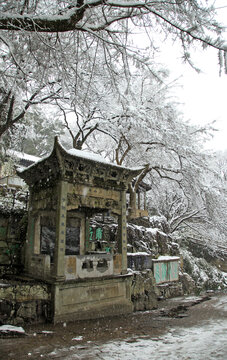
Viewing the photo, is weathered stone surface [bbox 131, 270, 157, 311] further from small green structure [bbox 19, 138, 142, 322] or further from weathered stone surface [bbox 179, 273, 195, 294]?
weathered stone surface [bbox 179, 273, 195, 294]

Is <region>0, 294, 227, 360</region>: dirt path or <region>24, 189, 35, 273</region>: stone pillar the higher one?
<region>24, 189, 35, 273</region>: stone pillar

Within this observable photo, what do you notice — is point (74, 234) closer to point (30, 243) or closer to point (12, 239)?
point (30, 243)

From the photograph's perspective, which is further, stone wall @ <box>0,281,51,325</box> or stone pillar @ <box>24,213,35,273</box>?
stone pillar @ <box>24,213,35,273</box>

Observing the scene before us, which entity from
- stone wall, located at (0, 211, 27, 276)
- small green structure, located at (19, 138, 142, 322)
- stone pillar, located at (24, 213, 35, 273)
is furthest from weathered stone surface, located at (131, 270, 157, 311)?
stone wall, located at (0, 211, 27, 276)

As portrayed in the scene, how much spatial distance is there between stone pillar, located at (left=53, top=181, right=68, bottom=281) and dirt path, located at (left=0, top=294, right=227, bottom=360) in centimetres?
149

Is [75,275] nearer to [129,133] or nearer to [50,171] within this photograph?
[50,171]

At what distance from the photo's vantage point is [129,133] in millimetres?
14594

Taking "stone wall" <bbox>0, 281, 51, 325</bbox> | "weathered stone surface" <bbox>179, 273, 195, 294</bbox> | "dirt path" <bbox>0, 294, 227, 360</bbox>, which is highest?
"stone wall" <bbox>0, 281, 51, 325</bbox>

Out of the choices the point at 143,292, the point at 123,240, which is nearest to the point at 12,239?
the point at 123,240

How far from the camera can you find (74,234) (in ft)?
38.0

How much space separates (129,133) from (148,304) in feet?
27.6

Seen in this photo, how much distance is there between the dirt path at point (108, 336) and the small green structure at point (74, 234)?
2.15 ft

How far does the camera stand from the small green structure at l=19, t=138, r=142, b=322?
856 centimetres

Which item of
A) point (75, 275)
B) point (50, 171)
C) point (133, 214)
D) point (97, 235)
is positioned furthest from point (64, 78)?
point (97, 235)
